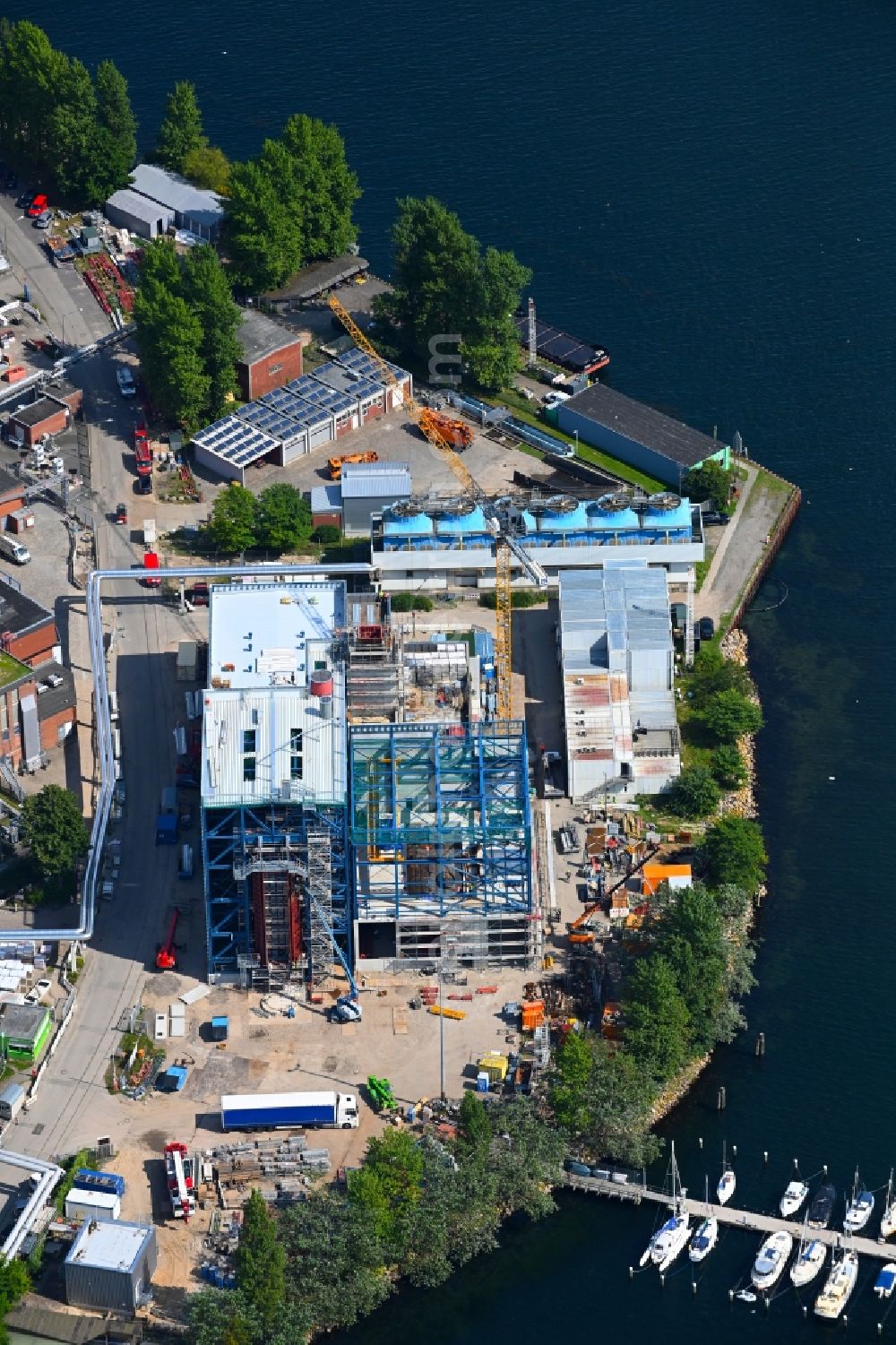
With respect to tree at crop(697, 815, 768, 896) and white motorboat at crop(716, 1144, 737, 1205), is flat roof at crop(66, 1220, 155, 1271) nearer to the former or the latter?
white motorboat at crop(716, 1144, 737, 1205)

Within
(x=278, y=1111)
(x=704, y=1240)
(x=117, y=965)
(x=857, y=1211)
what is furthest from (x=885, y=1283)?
(x=117, y=965)

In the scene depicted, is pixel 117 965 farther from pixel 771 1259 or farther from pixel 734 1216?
pixel 771 1259

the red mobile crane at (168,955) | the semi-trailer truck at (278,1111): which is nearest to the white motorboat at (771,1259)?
the semi-trailer truck at (278,1111)

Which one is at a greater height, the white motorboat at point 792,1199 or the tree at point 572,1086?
the tree at point 572,1086

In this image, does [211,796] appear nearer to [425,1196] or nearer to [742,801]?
[425,1196]

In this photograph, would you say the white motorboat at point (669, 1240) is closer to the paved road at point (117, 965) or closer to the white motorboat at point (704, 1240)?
the white motorboat at point (704, 1240)

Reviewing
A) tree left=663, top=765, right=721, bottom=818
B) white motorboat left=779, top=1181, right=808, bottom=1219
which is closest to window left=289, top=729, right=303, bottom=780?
tree left=663, top=765, right=721, bottom=818
